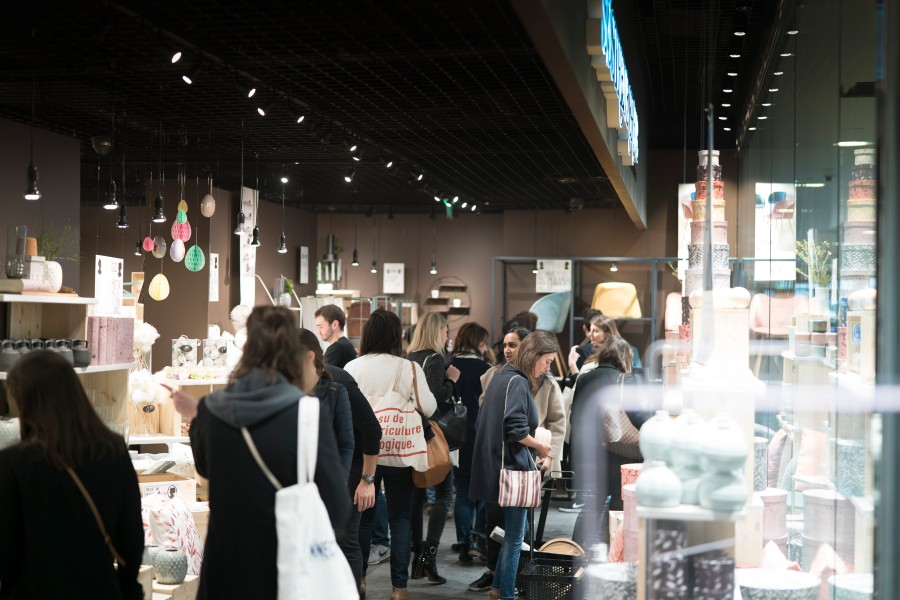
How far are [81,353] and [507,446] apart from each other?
2.09 meters

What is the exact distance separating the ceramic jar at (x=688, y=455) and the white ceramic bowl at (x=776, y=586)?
16.3 inches

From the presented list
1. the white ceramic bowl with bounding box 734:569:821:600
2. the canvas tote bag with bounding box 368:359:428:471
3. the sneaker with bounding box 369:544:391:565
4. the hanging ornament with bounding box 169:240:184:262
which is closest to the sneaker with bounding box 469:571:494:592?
the sneaker with bounding box 369:544:391:565

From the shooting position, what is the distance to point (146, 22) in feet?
14.7

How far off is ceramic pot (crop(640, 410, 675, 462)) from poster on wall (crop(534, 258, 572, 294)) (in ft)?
32.8

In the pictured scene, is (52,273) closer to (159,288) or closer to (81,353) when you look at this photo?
(81,353)

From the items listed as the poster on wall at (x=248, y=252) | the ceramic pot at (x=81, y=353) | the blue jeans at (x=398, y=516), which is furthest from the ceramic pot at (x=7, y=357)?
the poster on wall at (x=248, y=252)

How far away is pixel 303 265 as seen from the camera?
13.6 meters

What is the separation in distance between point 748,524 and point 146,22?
130 inches

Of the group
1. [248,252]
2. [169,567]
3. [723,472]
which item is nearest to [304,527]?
[723,472]

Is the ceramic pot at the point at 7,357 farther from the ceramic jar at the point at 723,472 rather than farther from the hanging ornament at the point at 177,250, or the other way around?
the hanging ornament at the point at 177,250

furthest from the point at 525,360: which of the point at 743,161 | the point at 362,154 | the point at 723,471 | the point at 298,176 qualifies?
the point at 298,176

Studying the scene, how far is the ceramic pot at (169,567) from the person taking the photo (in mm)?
4043

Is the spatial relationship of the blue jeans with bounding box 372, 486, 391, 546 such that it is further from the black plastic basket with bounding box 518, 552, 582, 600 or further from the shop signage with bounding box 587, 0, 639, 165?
the shop signage with bounding box 587, 0, 639, 165

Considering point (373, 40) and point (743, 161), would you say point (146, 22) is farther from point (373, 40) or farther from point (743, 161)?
point (743, 161)
